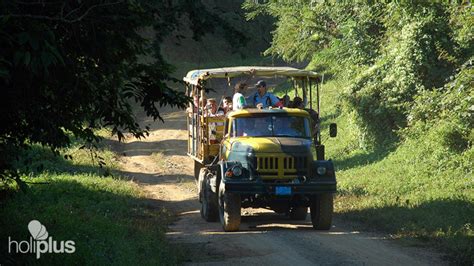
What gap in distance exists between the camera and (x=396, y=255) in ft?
41.3

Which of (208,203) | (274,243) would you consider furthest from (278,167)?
(208,203)

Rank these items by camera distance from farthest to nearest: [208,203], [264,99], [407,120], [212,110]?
[407,120], [212,110], [264,99], [208,203]

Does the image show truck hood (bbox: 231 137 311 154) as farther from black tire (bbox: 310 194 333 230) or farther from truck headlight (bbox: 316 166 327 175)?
black tire (bbox: 310 194 333 230)

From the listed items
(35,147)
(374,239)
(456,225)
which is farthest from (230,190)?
(35,147)

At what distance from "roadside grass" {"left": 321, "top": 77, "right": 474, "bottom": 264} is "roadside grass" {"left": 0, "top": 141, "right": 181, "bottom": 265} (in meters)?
4.39

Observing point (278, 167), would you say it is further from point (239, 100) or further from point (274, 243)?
point (239, 100)

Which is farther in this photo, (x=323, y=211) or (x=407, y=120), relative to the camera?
(x=407, y=120)

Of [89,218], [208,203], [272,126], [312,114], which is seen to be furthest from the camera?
[312,114]

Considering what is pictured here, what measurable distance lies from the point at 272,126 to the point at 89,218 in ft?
13.2

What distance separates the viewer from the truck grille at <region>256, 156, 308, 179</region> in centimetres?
1477

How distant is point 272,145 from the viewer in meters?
14.9

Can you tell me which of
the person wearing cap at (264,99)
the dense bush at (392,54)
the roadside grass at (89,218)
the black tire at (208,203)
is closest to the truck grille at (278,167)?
the black tire at (208,203)

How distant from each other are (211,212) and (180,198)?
4.49 metres

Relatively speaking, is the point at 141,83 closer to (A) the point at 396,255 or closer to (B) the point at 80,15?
(B) the point at 80,15
